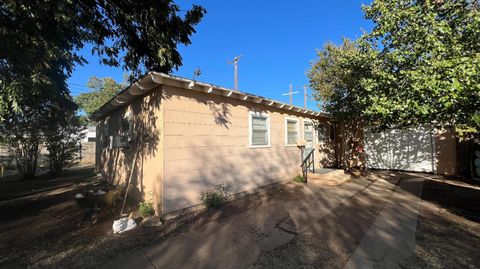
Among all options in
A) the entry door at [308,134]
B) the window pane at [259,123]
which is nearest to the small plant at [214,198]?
the window pane at [259,123]

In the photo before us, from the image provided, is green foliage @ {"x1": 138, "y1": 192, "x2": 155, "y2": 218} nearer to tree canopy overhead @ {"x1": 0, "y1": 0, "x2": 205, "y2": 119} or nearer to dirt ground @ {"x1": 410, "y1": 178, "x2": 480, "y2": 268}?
tree canopy overhead @ {"x1": 0, "y1": 0, "x2": 205, "y2": 119}

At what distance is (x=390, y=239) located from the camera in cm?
352

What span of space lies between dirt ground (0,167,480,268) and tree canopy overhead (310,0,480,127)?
6.74ft

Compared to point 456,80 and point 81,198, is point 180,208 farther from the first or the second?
point 456,80

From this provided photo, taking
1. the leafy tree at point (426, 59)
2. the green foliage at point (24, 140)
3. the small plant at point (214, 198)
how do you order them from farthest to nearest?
1. the green foliage at point (24, 140)
2. the small plant at point (214, 198)
3. the leafy tree at point (426, 59)

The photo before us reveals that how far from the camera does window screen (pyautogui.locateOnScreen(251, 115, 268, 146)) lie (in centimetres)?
693

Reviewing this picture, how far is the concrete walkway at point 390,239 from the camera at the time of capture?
291 cm

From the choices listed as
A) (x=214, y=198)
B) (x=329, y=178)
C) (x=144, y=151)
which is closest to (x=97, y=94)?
(x=144, y=151)

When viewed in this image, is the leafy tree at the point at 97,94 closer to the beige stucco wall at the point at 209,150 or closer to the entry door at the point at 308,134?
the entry door at the point at 308,134

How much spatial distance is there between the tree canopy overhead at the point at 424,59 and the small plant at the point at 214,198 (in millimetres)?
4002

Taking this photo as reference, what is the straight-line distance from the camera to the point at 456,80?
3449 millimetres

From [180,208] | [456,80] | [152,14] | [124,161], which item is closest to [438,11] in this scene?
[456,80]

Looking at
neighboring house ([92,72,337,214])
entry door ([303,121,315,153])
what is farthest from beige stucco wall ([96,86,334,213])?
entry door ([303,121,315,153])

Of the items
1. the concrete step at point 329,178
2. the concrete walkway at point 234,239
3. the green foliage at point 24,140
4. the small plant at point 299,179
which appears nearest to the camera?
the concrete walkway at point 234,239
